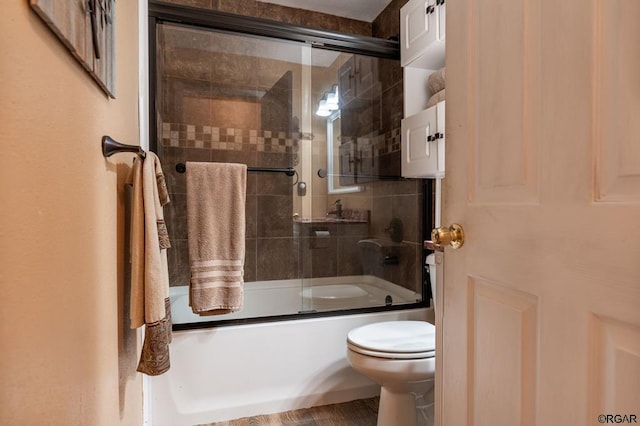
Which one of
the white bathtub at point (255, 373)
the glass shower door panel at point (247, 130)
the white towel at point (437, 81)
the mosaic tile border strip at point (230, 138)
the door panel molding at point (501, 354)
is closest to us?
the door panel molding at point (501, 354)

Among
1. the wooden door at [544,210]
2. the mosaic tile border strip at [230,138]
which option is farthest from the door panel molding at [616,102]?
the mosaic tile border strip at [230,138]

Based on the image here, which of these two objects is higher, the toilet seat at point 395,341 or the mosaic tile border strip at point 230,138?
the mosaic tile border strip at point 230,138

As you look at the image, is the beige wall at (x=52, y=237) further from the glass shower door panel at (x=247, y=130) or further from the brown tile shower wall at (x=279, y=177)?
the brown tile shower wall at (x=279, y=177)

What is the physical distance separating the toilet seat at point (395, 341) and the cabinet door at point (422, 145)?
84cm

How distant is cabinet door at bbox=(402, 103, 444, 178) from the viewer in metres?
1.83

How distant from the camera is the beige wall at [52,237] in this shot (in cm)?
43

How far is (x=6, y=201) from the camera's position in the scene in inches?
16.6

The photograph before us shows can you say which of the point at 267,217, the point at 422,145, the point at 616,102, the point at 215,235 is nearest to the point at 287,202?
the point at 267,217

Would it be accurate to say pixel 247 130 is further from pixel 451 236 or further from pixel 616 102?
pixel 616 102

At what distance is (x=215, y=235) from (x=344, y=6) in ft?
6.75

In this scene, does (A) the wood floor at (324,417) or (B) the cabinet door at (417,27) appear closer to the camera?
(A) the wood floor at (324,417)

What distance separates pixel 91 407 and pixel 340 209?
1994 millimetres

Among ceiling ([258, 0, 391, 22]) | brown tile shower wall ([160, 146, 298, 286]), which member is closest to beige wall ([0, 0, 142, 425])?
brown tile shower wall ([160, 146, 298, 286])

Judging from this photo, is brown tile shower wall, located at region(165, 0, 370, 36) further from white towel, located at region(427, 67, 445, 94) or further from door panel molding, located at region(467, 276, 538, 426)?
door panel molding, located at region(467, 276, 538, 426)
